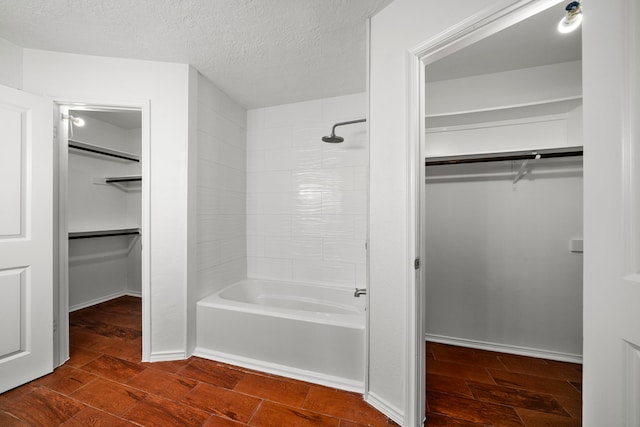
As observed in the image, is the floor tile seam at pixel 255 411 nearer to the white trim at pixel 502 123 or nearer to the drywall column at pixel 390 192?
the drywall column at pixel 390 192

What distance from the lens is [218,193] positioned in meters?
2.34

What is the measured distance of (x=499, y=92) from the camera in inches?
77.7

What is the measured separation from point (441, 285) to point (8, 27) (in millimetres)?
3549

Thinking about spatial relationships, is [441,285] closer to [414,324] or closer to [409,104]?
[414,324]

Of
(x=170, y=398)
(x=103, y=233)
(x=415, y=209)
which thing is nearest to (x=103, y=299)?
(x=103, y=233)

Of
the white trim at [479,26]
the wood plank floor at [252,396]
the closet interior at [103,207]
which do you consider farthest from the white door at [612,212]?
the closet interior at [103,207]

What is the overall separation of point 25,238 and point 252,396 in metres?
1.78

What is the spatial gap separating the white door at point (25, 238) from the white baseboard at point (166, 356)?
63 centimetres

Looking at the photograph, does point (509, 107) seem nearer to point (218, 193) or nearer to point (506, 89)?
point (506, 89)

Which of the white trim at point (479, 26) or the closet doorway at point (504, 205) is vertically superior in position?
the white trim at point (479, 26)

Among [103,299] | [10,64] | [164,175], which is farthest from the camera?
[103,299]

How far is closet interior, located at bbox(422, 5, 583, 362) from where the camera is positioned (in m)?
1.87

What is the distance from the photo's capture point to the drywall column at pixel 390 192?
1.31 meters

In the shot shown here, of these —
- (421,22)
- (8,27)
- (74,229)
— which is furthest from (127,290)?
(421,22)
